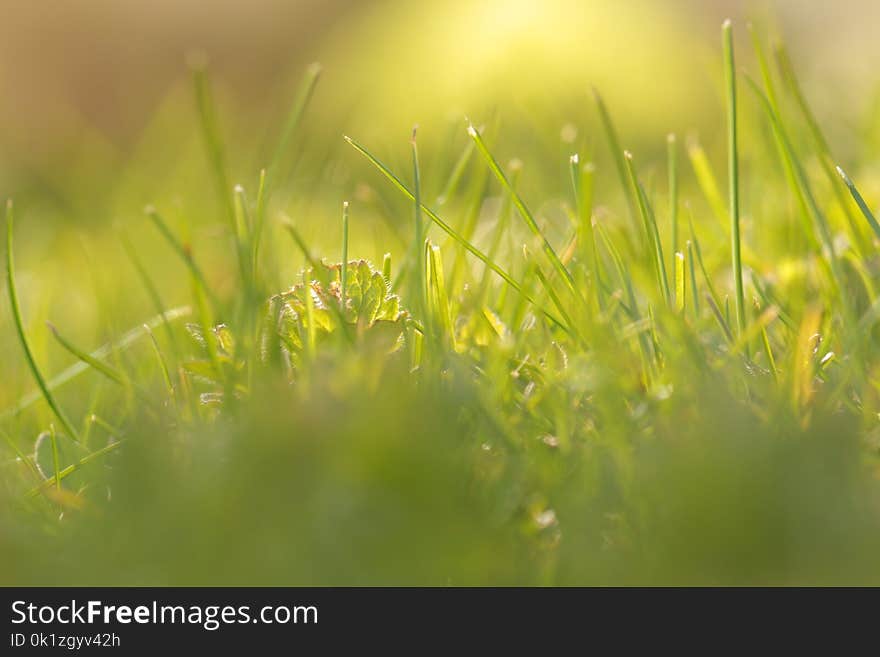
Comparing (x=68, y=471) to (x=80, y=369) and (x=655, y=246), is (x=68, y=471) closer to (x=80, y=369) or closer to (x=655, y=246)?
(x=80, y=369)

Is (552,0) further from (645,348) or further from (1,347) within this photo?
(645,348)

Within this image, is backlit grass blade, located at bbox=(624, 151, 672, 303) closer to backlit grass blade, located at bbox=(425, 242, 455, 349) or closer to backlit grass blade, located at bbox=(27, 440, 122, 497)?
backlit grass blade, located at bbox=(425, 242, 455, 349)

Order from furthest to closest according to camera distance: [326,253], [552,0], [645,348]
A: 1. [552,0]
2. [326,253]
3. [645,348]

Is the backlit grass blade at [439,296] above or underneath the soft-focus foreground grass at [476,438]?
above

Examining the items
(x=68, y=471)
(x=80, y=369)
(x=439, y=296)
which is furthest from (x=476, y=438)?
(x=80, y=369)

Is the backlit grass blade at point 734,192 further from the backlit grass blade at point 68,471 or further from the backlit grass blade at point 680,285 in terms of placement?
the backlit grass blade at point 68,471

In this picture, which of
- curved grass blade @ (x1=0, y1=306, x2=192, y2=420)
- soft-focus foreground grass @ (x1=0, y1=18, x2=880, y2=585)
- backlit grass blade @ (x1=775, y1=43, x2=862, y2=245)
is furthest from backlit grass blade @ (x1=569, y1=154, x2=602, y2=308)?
curved grass blade @ (x1=0, y1=306, x2=192, y2=420)

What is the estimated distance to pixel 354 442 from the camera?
1.37 ft

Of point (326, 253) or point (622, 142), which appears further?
point (622, 142)

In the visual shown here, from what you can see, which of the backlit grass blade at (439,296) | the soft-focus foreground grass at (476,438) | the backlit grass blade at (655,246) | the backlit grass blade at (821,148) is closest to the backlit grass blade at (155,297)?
the soft-focus foreground grass at (476,438)

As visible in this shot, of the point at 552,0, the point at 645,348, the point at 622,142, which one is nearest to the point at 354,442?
the point at 645,348

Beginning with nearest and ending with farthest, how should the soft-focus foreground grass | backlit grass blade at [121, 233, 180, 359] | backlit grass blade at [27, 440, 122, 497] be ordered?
the soft-focus foreground grass
backlit grass blade at [27, 440, 122, 497]
backlit grass blade at [121, 233, 180, 359]

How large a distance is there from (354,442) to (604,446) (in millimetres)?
131

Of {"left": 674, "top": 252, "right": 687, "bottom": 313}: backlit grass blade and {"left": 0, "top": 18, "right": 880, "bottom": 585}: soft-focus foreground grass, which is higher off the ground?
{"left": 674, "top": 252, "right": 687, "bottom": 313}: backlit grass blade
